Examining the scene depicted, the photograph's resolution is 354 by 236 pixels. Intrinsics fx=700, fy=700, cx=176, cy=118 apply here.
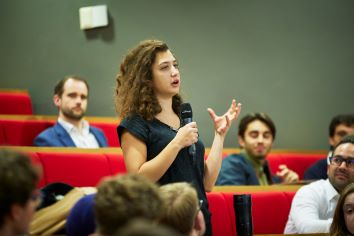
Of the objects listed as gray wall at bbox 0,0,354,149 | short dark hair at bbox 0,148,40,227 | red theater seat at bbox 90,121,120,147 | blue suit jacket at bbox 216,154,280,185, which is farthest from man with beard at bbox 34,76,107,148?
short dark hair at bbox 0,148,40,227

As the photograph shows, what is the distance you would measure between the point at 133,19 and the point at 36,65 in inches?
13.3

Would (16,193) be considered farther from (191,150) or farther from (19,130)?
(19,130)

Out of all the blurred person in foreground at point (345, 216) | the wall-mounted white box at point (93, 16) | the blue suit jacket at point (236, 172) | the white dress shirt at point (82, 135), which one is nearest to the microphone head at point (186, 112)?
the blurred person in foreground at point (345, 216)

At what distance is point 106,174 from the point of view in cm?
158

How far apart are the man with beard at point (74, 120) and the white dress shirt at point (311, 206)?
692 mm

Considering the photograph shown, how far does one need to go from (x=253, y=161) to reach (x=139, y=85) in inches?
33.5

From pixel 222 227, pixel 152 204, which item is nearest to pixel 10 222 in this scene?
pixel 152 204

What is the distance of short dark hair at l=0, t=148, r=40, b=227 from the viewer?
0.65 m

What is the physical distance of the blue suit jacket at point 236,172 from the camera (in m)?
1.79

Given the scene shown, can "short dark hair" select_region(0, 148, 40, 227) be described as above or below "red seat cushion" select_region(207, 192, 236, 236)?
above

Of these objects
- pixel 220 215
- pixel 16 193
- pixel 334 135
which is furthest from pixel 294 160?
pixel 16 193

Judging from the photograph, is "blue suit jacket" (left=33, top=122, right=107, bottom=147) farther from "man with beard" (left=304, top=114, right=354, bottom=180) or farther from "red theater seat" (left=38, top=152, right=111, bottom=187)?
"man with beard" (left=304, top=114, right=354, bottom=180)

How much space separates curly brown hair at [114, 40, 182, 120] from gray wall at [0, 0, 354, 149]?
1080mm

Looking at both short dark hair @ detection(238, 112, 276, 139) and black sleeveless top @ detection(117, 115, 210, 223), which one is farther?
short dark hair @ detection(238, 112, 276, 139)
